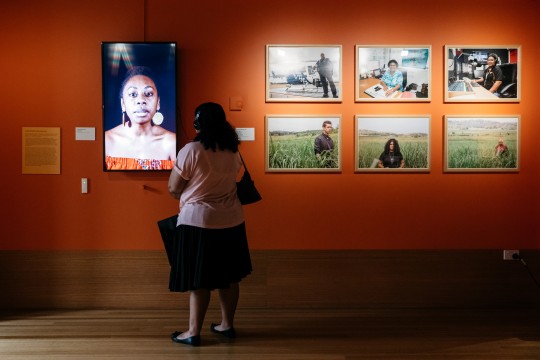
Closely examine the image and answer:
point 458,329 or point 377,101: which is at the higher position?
point 377,101

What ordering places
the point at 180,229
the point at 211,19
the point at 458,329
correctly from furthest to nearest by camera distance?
1. the point at 211,19
2. the point at 458,329
3. the point at 180,229

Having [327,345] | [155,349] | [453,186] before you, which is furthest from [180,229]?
[453,186]

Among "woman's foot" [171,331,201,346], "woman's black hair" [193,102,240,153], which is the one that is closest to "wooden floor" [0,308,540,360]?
"woman's foot" [171,331,201,346]

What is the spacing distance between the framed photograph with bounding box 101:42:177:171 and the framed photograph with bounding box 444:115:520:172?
7.45ft

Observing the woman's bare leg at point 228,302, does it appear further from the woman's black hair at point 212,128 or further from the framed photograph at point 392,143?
the framed photograph at point 392,143

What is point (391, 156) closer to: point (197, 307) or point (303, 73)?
point (303, 73)

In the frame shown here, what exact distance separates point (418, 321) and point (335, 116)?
5.68 ft

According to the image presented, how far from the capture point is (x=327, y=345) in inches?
135

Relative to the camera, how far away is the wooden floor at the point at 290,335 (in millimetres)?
3291

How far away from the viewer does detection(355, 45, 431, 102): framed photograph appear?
14.0ft

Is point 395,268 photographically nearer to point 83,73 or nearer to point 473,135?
point 473,135

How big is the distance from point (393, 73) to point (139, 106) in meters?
2.08

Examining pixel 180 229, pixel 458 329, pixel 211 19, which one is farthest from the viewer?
pixel 211 19

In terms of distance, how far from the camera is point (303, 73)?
4.28 metres
